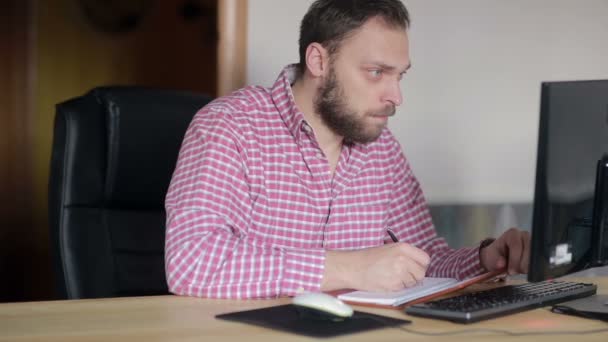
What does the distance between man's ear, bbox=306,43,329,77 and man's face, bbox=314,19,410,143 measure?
0.03 meters

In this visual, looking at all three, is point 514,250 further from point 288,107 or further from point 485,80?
point 485,80

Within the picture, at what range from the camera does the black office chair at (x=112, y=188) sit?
1.79 m

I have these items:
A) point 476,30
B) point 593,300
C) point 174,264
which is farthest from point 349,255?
point 476,30

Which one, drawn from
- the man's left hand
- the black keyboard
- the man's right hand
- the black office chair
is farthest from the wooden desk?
the black office chair

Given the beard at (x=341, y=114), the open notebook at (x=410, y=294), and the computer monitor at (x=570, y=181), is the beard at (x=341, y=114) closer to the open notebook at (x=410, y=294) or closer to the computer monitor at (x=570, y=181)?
the open notebook at (x=410, y=294)

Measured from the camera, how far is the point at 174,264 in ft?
5.07

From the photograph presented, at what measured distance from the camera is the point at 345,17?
191cm

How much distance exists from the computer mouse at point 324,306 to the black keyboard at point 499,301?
16 centimetres

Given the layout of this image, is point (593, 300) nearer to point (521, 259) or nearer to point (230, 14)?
point (521, 259)

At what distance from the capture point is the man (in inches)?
60.1

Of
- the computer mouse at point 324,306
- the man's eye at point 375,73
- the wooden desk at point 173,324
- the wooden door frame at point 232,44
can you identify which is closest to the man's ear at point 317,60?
the man's eye at point 375,73

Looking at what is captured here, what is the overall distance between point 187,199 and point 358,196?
1.67 feet

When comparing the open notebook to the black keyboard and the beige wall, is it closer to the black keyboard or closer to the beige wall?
the black keyboard

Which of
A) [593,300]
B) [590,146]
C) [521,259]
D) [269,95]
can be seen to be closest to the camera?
[590,146]
